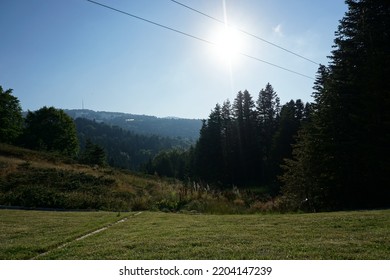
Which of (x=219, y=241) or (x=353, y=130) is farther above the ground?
(x=353, y=130)

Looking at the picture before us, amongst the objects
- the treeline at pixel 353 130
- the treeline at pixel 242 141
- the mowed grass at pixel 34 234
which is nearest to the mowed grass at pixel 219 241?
the mowed grass at pixel 34 234

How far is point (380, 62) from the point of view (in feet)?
62.0

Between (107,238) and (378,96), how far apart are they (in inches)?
691

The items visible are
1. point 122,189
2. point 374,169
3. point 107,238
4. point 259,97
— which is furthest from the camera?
point 259,97

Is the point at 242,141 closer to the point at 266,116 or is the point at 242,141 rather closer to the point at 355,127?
the point at 266,116

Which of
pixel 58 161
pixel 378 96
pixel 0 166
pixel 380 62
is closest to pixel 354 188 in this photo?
pixel 378 96

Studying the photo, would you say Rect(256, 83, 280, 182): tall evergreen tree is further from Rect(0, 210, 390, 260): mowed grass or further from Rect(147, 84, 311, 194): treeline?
Rect(0, 210, 390, 260): mowed grass

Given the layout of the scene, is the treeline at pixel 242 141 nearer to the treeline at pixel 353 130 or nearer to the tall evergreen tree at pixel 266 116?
the tall evergreen tree at pixel 266 116

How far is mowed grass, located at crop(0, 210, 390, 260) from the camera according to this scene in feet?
19.6

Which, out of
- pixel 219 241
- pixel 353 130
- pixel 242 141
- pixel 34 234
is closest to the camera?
pixel 219 241

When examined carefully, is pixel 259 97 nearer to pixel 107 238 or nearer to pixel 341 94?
pixel 341 94

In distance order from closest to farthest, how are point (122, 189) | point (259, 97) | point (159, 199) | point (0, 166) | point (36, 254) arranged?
point (36, 254) → point (159, 199) → point (122, 189) → point (0, 166) → point (259, 97)

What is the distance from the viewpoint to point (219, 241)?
724cm

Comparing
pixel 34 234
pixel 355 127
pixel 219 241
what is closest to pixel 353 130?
pixel 355 127
